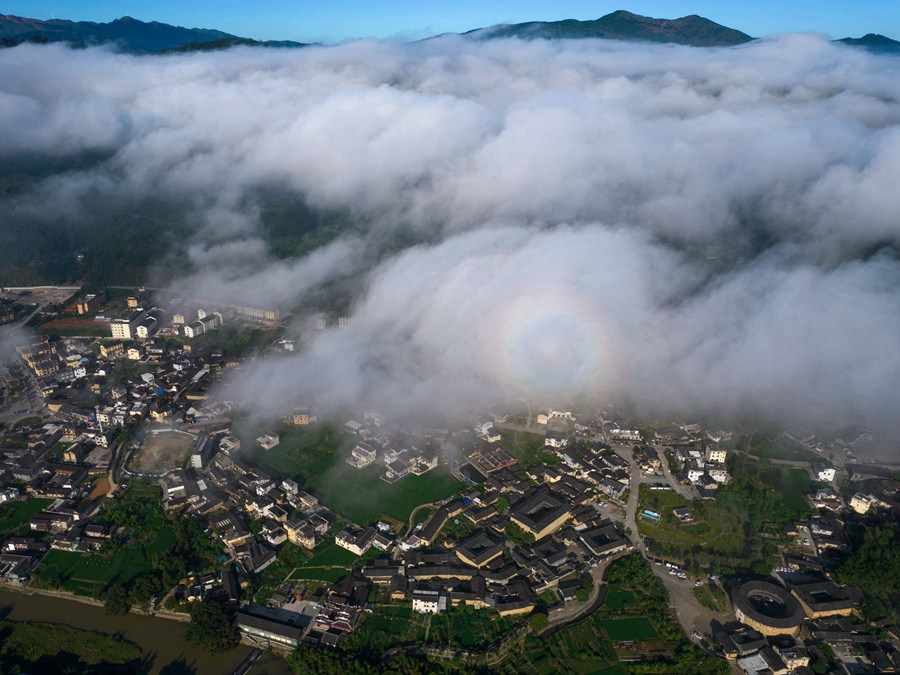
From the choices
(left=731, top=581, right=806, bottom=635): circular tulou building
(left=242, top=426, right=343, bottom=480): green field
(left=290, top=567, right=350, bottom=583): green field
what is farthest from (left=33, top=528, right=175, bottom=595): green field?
(left=731, top=581, right=806, bottom=635): circular tulou building

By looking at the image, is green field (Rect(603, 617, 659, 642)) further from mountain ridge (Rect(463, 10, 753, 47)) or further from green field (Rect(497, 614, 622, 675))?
mountain ridge (Rect(463, 10, 753, 47))

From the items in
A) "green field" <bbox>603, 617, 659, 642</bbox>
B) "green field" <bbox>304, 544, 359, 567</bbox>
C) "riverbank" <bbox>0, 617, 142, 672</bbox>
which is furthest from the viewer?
"green field" <bbox>304, 544, 359, 567</bbox>

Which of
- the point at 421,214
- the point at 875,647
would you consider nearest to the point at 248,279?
the point at 421,214

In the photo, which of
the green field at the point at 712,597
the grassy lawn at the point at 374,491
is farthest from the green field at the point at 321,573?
the green field at the point at 712,597

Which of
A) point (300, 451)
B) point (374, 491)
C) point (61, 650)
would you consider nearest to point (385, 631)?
point (374, 491)

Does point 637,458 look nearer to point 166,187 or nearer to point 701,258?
point 701,258

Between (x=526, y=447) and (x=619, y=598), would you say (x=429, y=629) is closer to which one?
(x=619, y=598)
